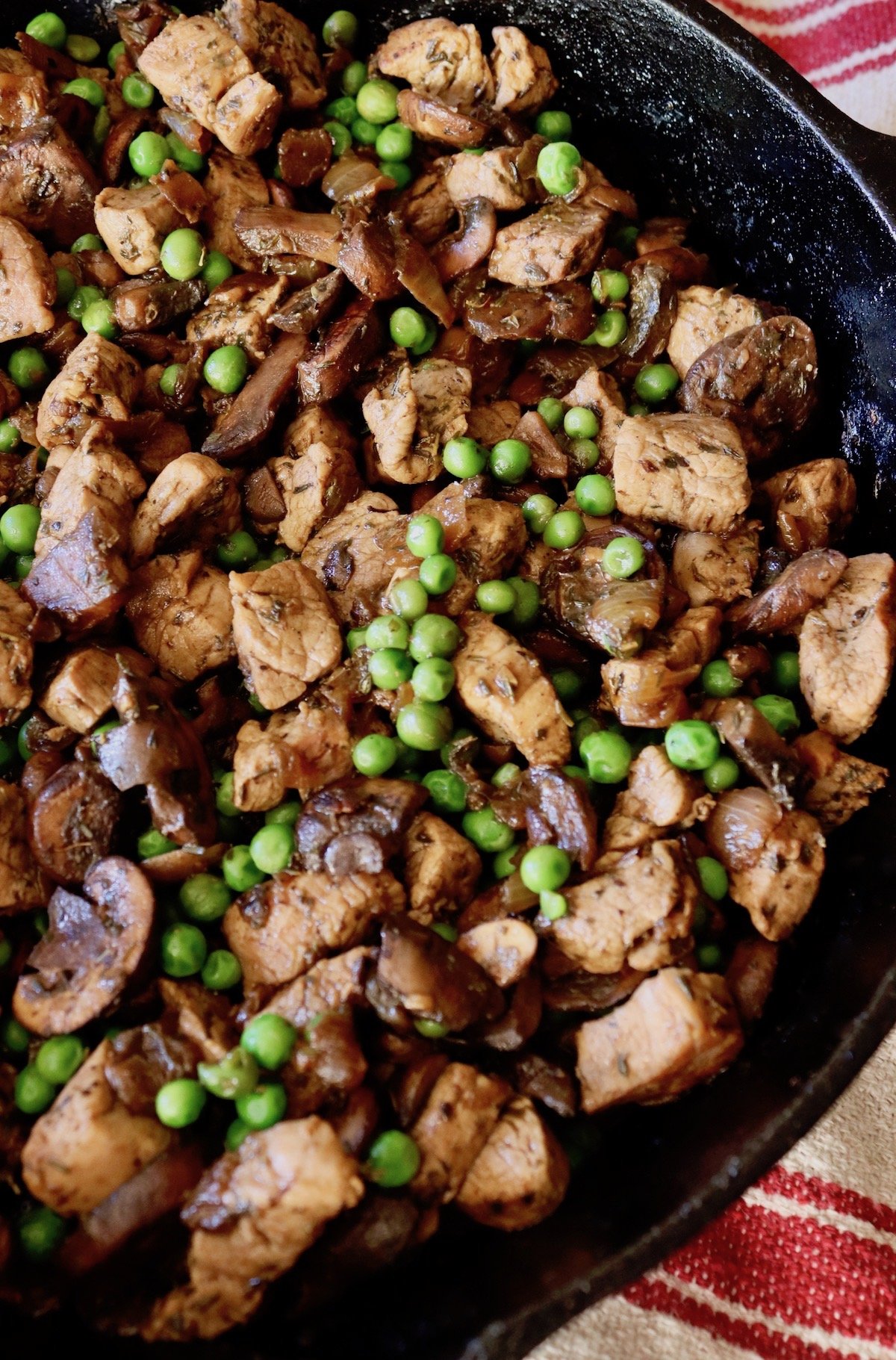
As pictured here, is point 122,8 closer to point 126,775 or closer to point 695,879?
point 126,775

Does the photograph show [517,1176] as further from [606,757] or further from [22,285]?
[22,285]

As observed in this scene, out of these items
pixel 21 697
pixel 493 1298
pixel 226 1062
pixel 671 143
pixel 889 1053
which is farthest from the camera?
pixel 671 143

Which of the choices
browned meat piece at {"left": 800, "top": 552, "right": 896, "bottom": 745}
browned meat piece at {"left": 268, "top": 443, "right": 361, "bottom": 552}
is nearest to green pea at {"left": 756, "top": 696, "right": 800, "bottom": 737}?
browned meat piece at {"left": 800, "top": 552, "right": 896, "bottom": 745}

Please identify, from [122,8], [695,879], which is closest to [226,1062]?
[695,879]

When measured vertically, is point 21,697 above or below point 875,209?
below

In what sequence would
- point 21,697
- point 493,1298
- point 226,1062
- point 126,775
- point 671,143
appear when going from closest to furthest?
point 493,1298, point 226,1062, point 126,775, point 21,697, point 671,143

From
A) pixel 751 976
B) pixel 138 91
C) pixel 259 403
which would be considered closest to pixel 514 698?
pixel 751 976
